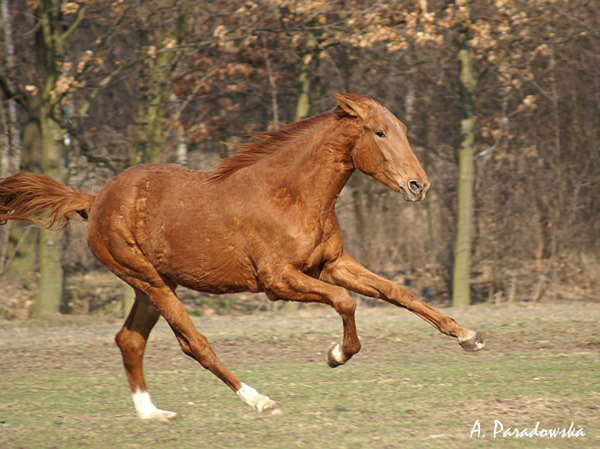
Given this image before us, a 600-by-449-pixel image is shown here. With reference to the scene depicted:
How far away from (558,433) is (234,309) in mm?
11397

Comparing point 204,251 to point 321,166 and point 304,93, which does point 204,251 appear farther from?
point 304,93

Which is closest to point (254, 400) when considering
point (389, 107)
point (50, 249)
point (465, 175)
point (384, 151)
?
point (384, 151)

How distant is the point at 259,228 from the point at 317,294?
23.9 inches

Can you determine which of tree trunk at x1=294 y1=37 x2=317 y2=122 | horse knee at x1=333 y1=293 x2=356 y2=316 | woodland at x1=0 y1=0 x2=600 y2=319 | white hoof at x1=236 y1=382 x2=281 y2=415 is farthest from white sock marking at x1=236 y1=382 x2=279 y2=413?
tree trunk at x1=294 y1=37 x2=317 y2=122

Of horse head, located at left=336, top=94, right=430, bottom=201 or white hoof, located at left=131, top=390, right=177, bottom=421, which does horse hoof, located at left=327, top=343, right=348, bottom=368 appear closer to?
horse head, located at left=336, top=94, right=430, bottom=201

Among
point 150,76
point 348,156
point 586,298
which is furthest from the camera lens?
point 586,298

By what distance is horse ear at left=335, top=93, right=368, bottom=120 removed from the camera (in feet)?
21.1

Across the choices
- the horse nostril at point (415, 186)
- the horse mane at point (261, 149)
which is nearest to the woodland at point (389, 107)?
the horse mane at point (261, 149)

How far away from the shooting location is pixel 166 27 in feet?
49.9

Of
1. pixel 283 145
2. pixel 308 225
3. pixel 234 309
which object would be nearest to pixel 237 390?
pixel 308 225

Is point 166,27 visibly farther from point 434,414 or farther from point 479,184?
point 434,414

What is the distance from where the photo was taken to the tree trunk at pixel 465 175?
15.5m

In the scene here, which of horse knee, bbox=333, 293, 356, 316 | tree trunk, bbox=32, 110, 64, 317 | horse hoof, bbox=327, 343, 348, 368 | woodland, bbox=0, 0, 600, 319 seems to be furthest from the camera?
woodland, bbox=0, 0, 600, 319

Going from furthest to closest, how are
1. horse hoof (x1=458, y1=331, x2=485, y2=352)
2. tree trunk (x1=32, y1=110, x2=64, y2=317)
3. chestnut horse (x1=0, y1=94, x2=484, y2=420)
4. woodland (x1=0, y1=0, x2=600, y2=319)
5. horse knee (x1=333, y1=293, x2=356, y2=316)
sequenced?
1. woodland (x1=0, y1=0, x2=600, y2=319)
2. tree trunk (x1=32, y1=110, x2=64, y2=317)
3. chestnut horse (x1=0, y1=94, x2=484, y2=420)
4. horse knee (x1=333, y1=293, x2=356, y2=316)
5. horse hoof (x1=458, y1=331, x2=485, y2=352)
